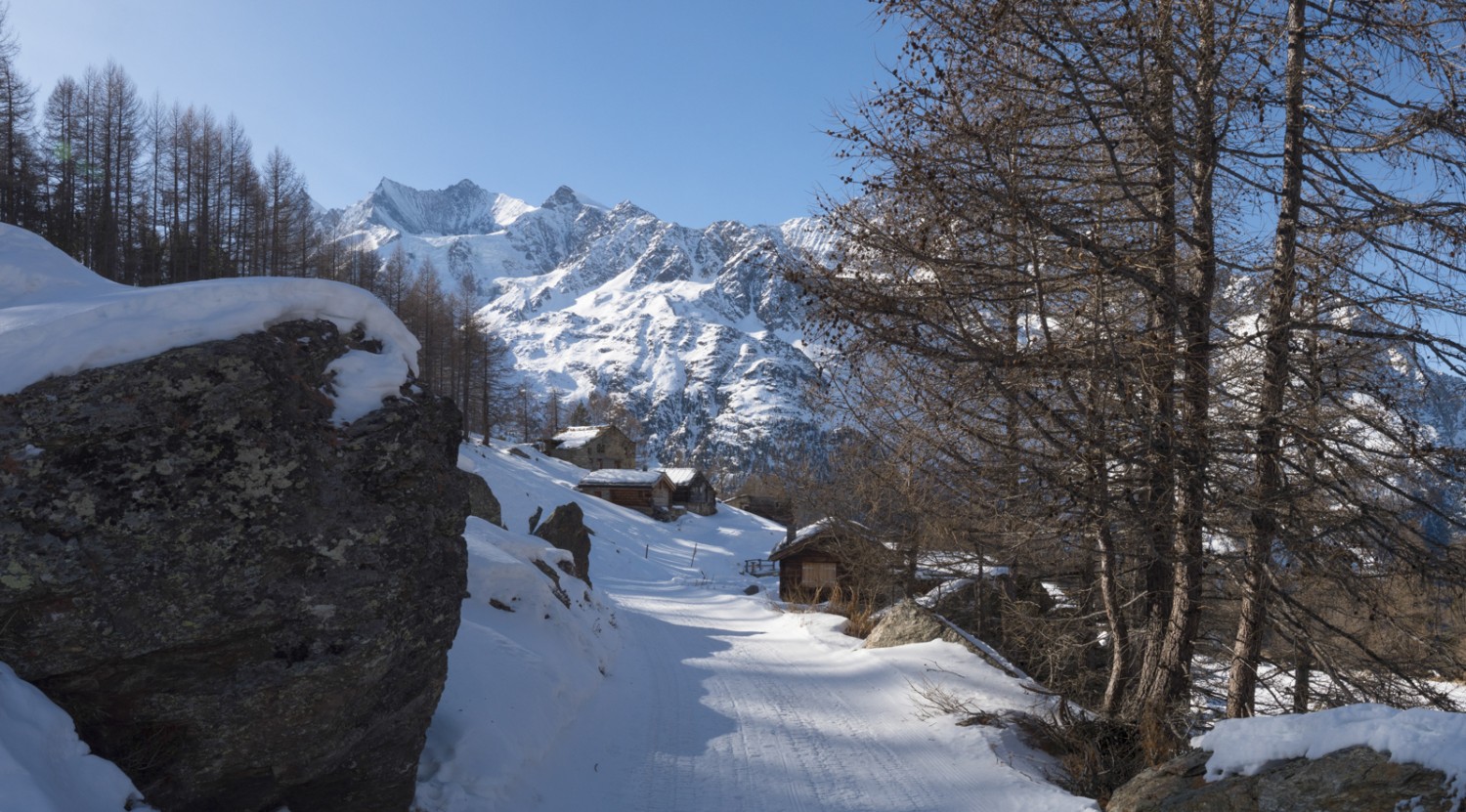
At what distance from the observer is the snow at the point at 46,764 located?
289 cm

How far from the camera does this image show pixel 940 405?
6.18 m

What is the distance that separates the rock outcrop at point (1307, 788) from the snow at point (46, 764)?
199 inches

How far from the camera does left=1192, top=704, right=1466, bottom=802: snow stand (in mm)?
3350

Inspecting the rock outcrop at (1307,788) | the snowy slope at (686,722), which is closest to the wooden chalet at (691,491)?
the snowy slope at (686,722)

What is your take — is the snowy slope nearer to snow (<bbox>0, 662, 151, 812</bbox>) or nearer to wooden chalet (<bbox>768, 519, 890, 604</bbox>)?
snow (<bbox>0, 662, 151, 812</bbox>)

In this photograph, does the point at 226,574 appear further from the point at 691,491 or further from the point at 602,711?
the point at 691,491

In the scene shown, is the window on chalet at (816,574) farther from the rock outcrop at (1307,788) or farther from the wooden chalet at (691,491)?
the wooden chalet at (691,491)

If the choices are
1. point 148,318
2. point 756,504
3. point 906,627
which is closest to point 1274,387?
point 906,627

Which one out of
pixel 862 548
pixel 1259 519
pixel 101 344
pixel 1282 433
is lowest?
pixel 862 548

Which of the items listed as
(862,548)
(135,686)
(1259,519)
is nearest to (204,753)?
(135,686)

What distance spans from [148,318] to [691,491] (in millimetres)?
55769

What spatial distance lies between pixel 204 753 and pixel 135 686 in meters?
0.46

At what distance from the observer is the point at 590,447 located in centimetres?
6594

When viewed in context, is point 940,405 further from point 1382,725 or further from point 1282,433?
point 1382,725
